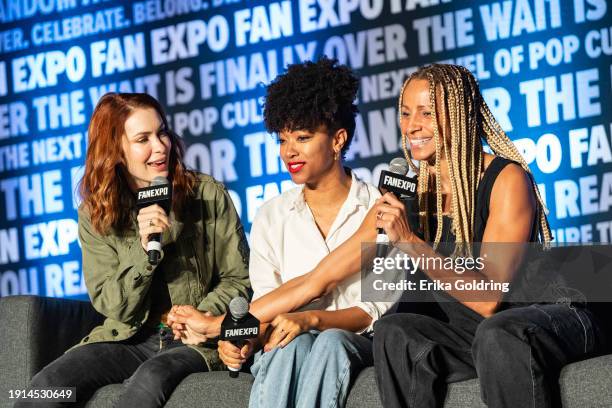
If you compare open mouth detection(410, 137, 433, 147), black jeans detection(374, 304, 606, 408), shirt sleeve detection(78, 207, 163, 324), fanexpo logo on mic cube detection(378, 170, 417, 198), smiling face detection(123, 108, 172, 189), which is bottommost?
black jeans detection(374, 304, 606, 408)

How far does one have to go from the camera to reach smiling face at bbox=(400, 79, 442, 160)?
2.89 meters

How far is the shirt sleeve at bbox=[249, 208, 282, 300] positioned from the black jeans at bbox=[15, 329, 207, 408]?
0.98ft

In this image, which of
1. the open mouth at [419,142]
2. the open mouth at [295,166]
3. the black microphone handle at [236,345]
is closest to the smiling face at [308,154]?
the open mouth at [295,166]

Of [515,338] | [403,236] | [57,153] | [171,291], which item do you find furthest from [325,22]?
[515,338]

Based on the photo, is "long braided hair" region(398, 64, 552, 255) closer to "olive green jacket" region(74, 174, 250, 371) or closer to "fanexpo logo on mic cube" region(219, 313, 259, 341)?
"fanexpo logo on mic cube" region(219, 313, 259, 341)

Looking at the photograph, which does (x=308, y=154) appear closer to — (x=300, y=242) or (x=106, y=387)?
(x=300, y=242)

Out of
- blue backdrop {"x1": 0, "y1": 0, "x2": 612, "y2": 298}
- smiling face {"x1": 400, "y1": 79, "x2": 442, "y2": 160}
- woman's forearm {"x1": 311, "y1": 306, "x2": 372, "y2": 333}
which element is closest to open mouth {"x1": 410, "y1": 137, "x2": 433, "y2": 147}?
smiling face {"x1": 400, "y1": 79, "x2": 442, "y2": 160}

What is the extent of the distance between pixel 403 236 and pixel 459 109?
47 cm

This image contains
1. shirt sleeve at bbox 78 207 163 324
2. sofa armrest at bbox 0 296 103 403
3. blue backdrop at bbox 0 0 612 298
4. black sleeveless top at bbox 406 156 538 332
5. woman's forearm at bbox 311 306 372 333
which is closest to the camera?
black sleeveless top at bbox 406 156 538 332

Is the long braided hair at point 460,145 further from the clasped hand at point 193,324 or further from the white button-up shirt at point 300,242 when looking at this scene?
the clasped hand at point 193,324

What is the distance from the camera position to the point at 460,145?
2861 millimetres

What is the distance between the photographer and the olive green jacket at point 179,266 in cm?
315

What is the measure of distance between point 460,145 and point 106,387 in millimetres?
1342

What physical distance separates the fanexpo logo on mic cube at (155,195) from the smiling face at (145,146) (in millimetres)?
291
